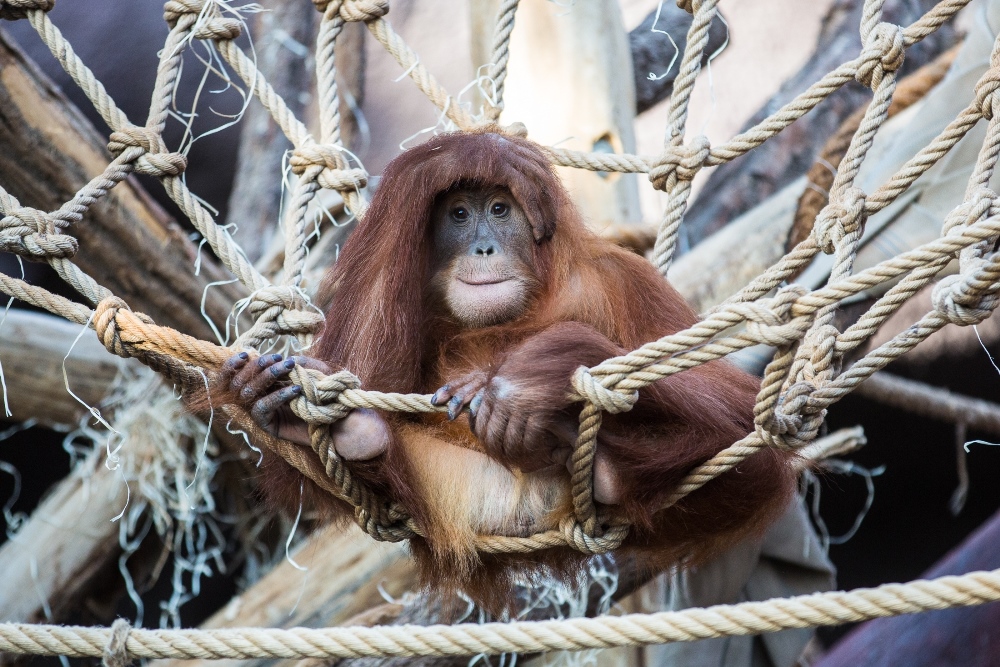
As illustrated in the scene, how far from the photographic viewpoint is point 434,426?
7.14 feet

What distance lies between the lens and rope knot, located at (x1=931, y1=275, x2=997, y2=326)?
1611 mm

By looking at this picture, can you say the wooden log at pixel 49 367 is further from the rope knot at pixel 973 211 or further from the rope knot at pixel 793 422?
the rope knot at pixel 973 211

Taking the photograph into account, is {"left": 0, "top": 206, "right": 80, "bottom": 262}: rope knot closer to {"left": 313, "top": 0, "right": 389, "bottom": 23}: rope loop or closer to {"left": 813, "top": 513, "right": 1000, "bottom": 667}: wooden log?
{"left": 313, "top": 0, "right": 389, "bottom": 23}: rope loop

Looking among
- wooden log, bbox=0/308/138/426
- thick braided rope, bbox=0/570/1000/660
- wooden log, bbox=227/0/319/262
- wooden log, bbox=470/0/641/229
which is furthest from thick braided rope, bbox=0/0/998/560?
wooden log, bbox=227/0/319/262

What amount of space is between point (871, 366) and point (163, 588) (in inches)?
206

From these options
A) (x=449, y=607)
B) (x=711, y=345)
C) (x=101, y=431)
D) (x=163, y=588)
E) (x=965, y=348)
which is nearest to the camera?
(x=711, y=345)

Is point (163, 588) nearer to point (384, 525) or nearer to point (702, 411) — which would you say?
point (384, 525)

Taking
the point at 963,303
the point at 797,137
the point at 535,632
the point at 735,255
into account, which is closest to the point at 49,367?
the point at 735,255

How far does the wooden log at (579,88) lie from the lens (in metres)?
3.36

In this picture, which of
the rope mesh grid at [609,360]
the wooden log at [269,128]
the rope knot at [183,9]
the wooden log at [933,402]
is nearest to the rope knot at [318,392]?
the rope mesh grid at [609,360]

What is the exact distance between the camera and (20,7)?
Result: 235cm

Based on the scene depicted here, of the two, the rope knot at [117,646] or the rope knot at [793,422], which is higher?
the rope knot at [793,422]

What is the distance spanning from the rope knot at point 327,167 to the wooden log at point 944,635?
174cm

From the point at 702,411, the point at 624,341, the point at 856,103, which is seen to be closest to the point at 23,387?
the point at 624,341
